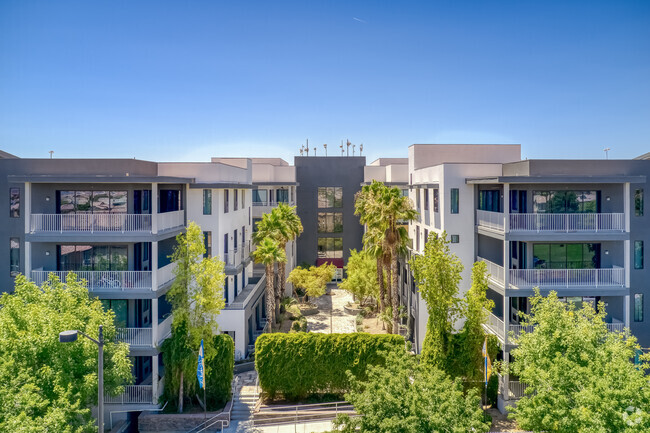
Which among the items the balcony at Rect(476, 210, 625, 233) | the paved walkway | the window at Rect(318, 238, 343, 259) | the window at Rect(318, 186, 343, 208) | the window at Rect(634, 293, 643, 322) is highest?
the window at Rect(318, 186, 343, 208)

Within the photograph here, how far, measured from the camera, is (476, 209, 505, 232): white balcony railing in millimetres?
22266

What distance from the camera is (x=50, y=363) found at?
52.1 ft

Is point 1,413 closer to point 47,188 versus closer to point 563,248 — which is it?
point 47,188

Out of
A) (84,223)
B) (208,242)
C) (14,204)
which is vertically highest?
(14,204)

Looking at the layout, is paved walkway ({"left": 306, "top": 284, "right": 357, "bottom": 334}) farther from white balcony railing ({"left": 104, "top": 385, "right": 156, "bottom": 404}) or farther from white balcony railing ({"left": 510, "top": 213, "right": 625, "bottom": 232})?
white balcony railing ({"left": 510, "top": 213, "right": 625, "bottom": 232})

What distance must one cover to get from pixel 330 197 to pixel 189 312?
30.3 m

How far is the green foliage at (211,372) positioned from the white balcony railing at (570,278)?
15.2 meters

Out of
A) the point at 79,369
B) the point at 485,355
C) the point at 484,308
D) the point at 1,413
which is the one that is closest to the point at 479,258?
the point at 484,308

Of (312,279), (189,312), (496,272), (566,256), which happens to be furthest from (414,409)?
(312,279)

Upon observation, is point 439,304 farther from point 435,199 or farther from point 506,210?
point 435,199

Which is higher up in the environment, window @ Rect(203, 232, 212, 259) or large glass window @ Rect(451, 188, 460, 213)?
large glass window @ Rect(451, 188, 460, 213)

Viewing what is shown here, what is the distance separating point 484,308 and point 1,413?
802 inches

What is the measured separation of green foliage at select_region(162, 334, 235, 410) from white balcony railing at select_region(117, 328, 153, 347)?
0.86 m

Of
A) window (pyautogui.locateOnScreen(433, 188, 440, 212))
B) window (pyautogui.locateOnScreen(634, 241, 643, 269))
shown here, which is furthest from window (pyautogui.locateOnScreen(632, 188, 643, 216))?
window (pyautogui.locateOnScreen(433, 188, 440, 212))
